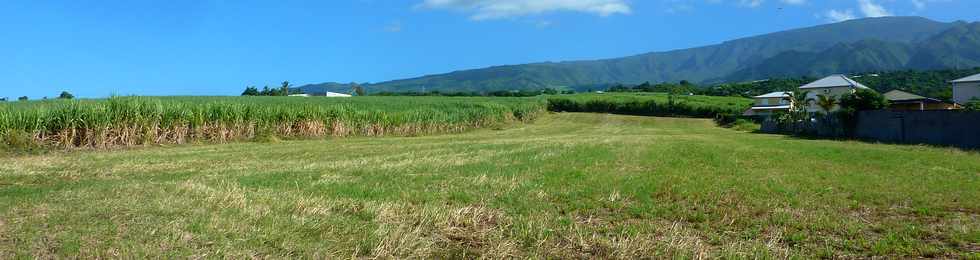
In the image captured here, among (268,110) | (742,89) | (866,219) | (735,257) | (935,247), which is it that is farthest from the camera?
(742,89)

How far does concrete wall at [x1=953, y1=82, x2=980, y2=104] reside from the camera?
6225cm

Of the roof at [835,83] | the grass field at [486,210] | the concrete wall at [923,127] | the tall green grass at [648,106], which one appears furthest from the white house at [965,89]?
the grass field at [486,210]

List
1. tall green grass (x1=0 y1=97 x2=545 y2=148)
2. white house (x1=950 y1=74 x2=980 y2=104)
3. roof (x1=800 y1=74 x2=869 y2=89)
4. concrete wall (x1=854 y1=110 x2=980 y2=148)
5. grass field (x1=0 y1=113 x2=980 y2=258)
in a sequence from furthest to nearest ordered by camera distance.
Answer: roof (x1=800 y1=74 x2=869 y2=89) < white house (x1=950 y1=74 x2=980 y2=104) < concrete wall (x1=854 y1=110 x2=980 y2=148) < tall green grass (x1=0 y1=97 x2=545 y2=148) < grass field (x1=0 y1=113 x2=980 y2=258)

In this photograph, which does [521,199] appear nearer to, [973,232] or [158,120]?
[973,232]

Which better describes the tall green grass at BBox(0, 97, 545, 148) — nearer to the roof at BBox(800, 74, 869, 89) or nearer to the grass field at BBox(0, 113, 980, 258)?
the grass field at BBox(0, 113, 980, 258)

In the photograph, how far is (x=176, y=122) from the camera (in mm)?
25234

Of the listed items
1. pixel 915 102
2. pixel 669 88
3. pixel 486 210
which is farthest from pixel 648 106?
pixel 486 210

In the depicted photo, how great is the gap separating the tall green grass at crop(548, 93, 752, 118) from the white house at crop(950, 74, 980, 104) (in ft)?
60.1

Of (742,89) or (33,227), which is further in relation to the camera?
(742,89)

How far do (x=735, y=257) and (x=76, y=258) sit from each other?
5.40 meters

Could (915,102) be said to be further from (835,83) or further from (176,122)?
(176,122)

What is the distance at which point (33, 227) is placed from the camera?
6.86 metres

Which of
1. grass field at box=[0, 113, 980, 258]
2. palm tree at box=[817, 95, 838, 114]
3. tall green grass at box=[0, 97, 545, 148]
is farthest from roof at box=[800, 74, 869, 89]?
grass field at box=[0, 113, 980, 258]

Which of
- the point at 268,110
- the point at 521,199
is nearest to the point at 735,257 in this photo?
the point at 521,199
